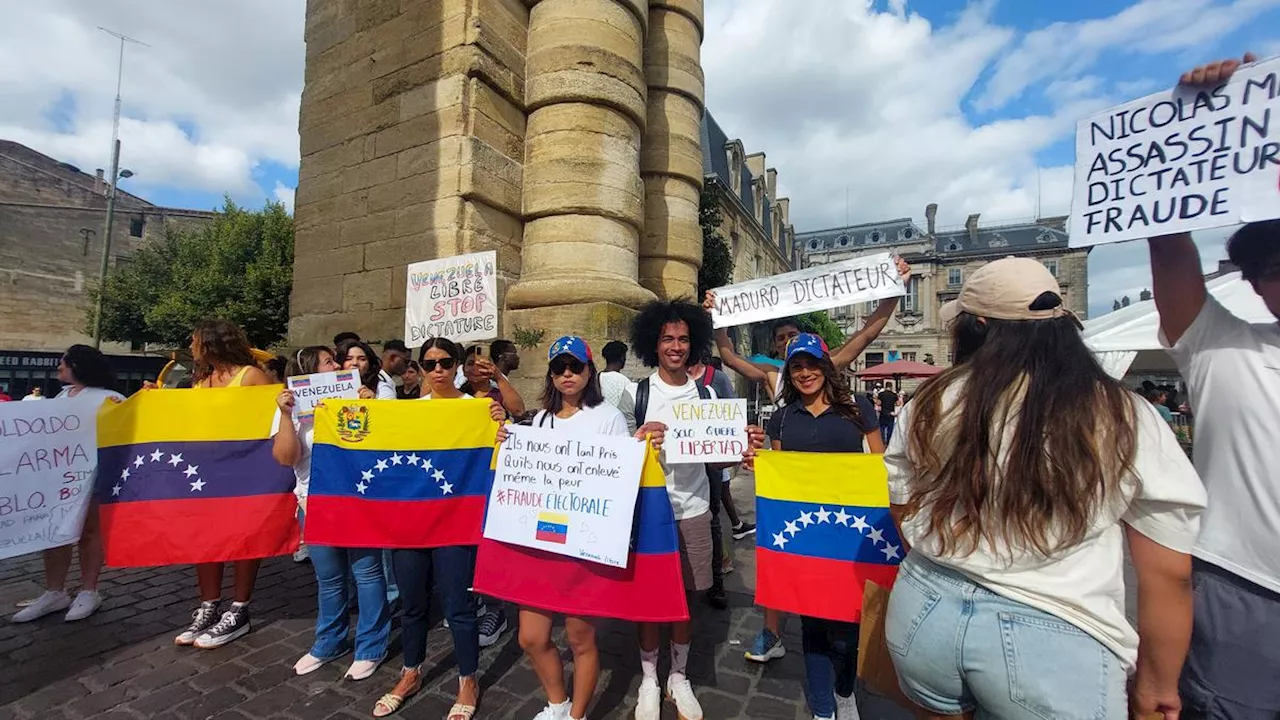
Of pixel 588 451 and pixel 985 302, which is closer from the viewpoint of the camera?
pixel 985 302

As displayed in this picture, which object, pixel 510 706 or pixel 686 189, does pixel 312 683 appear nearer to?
pixel 510 706

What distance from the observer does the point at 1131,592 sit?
459cm

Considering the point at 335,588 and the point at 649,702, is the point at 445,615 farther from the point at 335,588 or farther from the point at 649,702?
the point at 649,702

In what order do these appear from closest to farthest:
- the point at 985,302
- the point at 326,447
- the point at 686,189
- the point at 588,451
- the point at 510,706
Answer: the point at 985,302 < the point at 588,451 < the point at 510,706 < the point at 326,447 < the point at 686,189

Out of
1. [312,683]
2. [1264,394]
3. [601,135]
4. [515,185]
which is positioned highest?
[601,135]

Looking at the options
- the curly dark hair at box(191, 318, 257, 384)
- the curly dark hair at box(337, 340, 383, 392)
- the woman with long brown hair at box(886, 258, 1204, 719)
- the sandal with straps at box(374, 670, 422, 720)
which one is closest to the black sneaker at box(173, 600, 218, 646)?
the curly dark hair at box(191, 318, 257, 384)

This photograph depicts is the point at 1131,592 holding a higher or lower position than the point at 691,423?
lower

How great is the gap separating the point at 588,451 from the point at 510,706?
142cm

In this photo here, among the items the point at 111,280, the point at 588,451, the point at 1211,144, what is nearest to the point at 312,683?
the point at 588,451

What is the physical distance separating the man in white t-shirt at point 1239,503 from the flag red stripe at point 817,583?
1.11 m

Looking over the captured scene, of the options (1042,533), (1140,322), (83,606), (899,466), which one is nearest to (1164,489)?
(1042,533)

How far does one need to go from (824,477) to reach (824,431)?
0.25m

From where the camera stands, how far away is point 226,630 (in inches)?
142

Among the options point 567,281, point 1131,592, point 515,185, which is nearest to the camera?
point 1131,592
